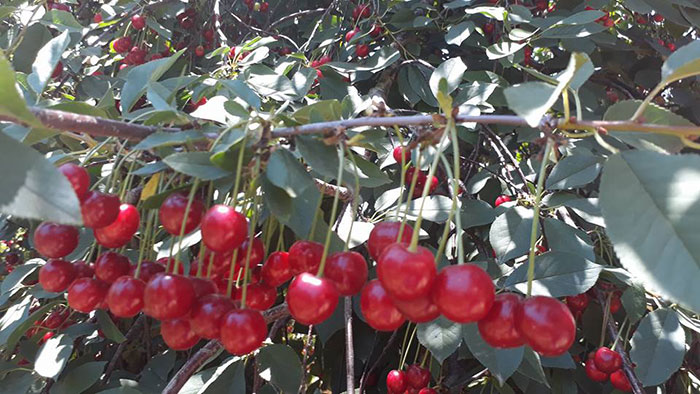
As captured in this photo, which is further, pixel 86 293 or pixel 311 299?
pixel 86 293

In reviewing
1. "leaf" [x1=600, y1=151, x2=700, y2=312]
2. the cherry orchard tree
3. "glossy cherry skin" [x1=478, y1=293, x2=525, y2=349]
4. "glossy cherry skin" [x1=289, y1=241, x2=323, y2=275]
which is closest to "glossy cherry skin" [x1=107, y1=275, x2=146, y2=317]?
the cherry orchard tree

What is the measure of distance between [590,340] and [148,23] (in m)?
1.97

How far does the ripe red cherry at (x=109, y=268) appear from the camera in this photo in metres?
0.79

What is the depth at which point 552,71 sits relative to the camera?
7.14ft

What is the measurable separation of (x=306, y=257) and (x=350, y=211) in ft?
1.64

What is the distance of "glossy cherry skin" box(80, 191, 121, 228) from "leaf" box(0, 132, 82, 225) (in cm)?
17

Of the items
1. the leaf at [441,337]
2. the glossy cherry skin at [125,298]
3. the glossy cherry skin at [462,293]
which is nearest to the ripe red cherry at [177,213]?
the glossy cherry skin at [125,298]

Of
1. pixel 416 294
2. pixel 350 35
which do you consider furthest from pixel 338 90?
A: pixel 416 294

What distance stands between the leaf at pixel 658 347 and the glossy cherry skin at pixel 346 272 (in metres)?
0.91

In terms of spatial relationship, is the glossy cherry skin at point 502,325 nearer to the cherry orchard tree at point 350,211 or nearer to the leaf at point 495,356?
the cherry orchard tree at point 350,211

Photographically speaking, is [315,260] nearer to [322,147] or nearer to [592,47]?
[322,147]

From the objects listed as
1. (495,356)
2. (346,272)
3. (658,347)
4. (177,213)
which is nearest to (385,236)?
(346,272)

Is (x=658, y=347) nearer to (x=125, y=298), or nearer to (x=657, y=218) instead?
(x=657, y=218)

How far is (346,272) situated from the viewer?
2.35 feet
